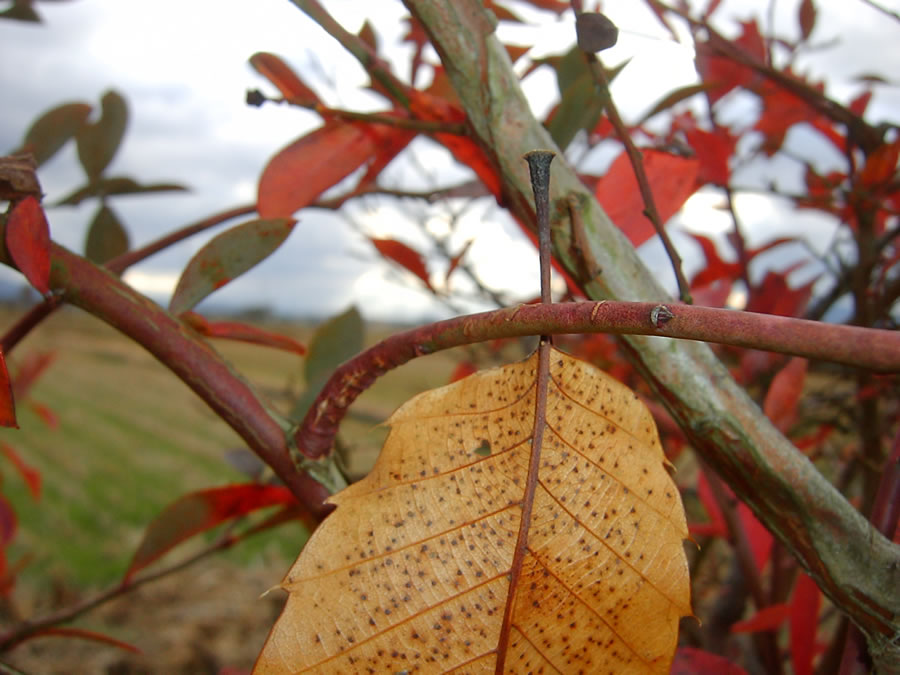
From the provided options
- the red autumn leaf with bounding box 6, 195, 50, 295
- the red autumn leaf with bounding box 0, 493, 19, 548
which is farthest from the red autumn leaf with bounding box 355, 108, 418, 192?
the red autumn leaf with bounding box 0, 493, 19, 548

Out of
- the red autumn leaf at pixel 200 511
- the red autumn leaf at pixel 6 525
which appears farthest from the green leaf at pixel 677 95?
the red autumn leaf at pixel 6 525

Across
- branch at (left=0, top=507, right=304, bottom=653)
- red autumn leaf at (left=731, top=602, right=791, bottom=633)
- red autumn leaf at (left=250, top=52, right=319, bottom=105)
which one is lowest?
branch at (left=0, top=507, right=304, bottom=653)

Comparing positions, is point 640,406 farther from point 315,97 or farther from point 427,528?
point 315,97

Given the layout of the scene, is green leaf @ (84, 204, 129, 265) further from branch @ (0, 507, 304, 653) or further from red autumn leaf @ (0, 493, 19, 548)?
red autumn leaf @ (0, 493, 19, 548)

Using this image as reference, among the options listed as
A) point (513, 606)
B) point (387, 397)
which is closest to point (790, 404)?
point (513, 606)

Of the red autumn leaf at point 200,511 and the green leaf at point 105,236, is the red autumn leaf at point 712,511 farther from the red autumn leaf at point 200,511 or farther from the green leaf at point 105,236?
the green leaf at point 105,236

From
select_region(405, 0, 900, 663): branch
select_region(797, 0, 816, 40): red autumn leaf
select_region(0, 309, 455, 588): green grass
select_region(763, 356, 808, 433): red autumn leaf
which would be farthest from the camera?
select_region(0, 309, 455, 588): green grass
